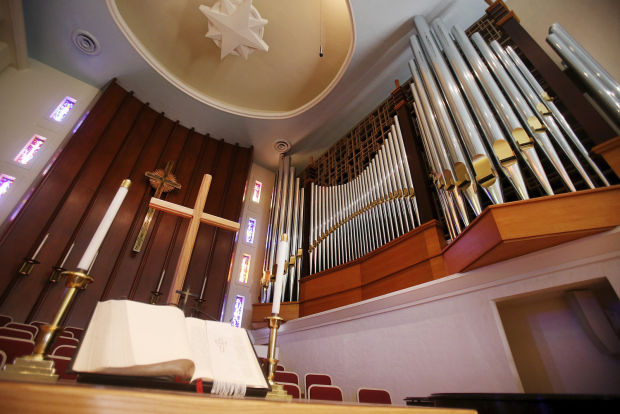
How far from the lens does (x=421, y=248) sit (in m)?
3.47

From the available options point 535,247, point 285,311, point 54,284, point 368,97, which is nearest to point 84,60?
point 54,284

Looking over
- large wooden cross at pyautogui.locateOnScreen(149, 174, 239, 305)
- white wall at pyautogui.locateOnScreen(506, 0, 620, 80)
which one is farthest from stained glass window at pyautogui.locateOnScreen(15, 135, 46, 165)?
white wall at pyautogui.locateOnScreen(506, 0, 620, 80)

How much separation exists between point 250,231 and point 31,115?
4.49m

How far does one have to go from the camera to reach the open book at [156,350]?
29.8 inches

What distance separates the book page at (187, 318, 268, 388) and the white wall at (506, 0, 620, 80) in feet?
14.7

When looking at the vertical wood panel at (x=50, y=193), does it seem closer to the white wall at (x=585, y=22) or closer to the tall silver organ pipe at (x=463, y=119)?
the tall silver organ pipe at (x=463, y=119)

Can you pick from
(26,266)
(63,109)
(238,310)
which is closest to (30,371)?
(26,266)

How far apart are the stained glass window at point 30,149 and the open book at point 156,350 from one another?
569 centimetres

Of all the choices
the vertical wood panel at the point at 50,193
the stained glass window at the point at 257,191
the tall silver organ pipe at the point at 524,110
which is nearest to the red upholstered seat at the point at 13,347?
the vertical wood panel at the point at 50,193

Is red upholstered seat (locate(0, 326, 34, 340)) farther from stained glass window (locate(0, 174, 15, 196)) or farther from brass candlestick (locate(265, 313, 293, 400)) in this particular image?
stained glass window (locate(0, 174, 15, 196))

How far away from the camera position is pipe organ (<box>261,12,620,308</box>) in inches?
106

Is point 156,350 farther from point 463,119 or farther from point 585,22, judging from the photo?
point 585,22

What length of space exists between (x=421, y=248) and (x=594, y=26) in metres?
3.34

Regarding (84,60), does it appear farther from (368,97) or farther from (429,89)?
(429,89)
